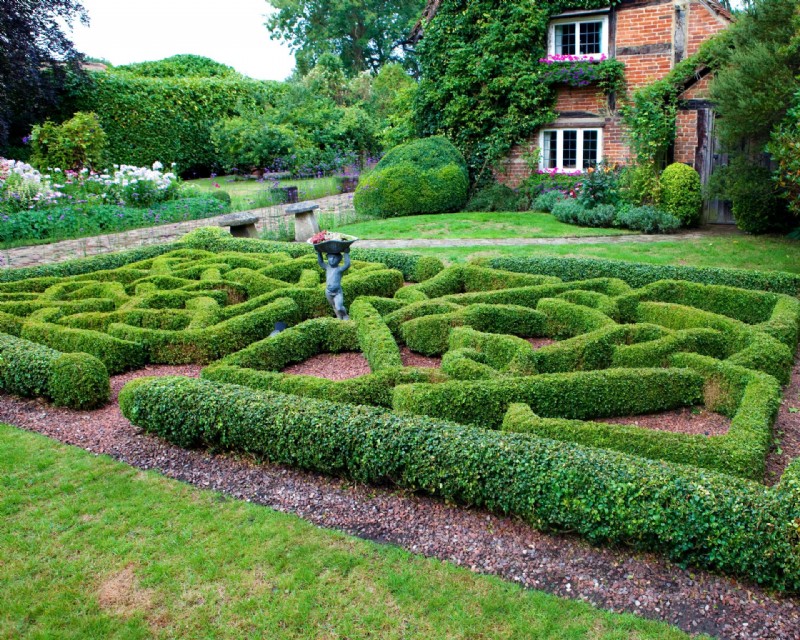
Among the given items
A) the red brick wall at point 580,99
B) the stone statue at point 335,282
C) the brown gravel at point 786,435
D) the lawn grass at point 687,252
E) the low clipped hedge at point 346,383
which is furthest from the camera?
the red brick wall at point 580,99

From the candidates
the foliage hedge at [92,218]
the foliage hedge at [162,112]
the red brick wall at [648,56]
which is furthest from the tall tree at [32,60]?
the red brick wall at [648,56]

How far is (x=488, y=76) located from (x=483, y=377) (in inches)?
531

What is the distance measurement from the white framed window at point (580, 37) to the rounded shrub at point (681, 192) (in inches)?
158

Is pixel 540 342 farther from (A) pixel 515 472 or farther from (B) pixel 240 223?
(B) pixel 240 223

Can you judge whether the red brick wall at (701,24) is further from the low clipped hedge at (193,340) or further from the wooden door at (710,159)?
the low clipped hedge at (193,340)

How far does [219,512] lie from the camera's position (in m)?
4.57

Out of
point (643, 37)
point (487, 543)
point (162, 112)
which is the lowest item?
point (487, 543)

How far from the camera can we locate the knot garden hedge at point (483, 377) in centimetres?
402

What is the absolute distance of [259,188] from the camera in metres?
22.0

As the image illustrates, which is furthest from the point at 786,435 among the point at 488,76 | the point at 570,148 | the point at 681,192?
the point at 488,76

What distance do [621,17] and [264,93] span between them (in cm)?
1610

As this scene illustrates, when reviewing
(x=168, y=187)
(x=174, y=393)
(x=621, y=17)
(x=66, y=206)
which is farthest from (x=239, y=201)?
Result: (x=174, y=393)

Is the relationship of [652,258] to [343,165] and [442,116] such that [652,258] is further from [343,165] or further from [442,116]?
[343,165]

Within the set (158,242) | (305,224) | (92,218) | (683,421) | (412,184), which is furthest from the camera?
(412,184)
